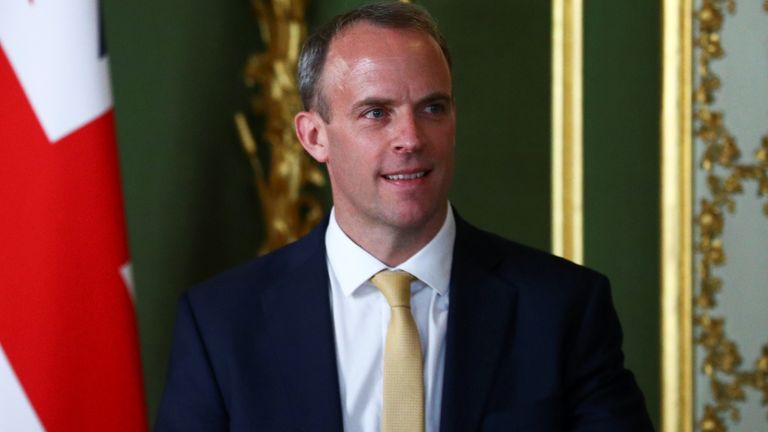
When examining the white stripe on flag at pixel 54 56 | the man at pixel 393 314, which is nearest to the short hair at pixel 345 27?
the man at pixel 393 314

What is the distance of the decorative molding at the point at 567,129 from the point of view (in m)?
2.80

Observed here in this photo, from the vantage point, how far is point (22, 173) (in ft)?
7.11

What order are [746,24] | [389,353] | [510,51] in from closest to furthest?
1. [389,353]
2. [746,24]
3. [510,51]

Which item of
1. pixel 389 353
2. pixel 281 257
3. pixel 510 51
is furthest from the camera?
pixel 510 51

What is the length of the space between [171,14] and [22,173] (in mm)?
683

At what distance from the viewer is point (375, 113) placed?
6.39 feet

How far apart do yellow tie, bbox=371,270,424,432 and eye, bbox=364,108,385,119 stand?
0.91 feet

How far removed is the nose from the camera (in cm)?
189

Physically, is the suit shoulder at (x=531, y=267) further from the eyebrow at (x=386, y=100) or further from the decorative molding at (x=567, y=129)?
the decorative molding at (x=567, y=129)

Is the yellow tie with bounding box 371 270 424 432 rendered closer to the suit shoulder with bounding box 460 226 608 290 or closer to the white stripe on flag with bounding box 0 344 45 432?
the suit shoulder with bounding box 460 226 608 290

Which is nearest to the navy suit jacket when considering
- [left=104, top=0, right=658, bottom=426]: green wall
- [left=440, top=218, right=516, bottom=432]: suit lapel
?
[left=440, top=218, right=516, bottom=432]: suit lapel

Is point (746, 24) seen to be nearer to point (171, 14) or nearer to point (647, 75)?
point (647, 75)

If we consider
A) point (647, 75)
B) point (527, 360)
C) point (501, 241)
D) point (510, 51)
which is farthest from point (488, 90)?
point (527, 360)

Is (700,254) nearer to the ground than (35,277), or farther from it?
nearer to the ground
